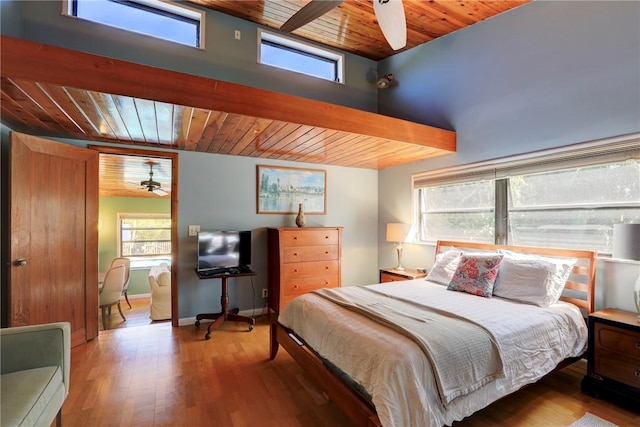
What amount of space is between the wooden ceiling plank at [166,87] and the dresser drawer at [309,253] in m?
1.71

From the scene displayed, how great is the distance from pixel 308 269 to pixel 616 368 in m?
2.91

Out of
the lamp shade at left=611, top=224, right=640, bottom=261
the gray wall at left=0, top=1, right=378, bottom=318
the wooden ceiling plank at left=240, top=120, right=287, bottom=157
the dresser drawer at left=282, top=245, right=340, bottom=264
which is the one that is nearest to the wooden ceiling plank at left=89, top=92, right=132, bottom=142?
the gray wall at left=0, top=1, right=378, bottom=318

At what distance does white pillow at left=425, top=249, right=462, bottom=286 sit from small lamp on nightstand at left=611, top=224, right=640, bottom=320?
1.24m

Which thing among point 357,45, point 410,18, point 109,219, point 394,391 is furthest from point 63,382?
point 109,219

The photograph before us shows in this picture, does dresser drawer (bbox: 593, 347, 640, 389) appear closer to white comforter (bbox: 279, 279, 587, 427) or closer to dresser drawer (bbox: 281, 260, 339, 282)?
white comforter (bbox: 279, 279, 587, 427)

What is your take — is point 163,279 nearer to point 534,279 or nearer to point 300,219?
point 300,219

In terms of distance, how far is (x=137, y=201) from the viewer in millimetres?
6914

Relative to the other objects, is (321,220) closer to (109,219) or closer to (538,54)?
(538,54)

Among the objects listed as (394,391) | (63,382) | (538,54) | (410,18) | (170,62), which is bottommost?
(63,382)

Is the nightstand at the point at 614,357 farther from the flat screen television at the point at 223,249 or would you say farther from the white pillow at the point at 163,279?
the white pillow at the point at 163,279

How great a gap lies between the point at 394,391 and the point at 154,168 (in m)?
4.45

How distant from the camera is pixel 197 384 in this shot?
7.55 feet

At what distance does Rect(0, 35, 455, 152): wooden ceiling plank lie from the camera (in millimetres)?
1812

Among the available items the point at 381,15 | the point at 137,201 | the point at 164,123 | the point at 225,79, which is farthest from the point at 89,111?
the point at 137,201
